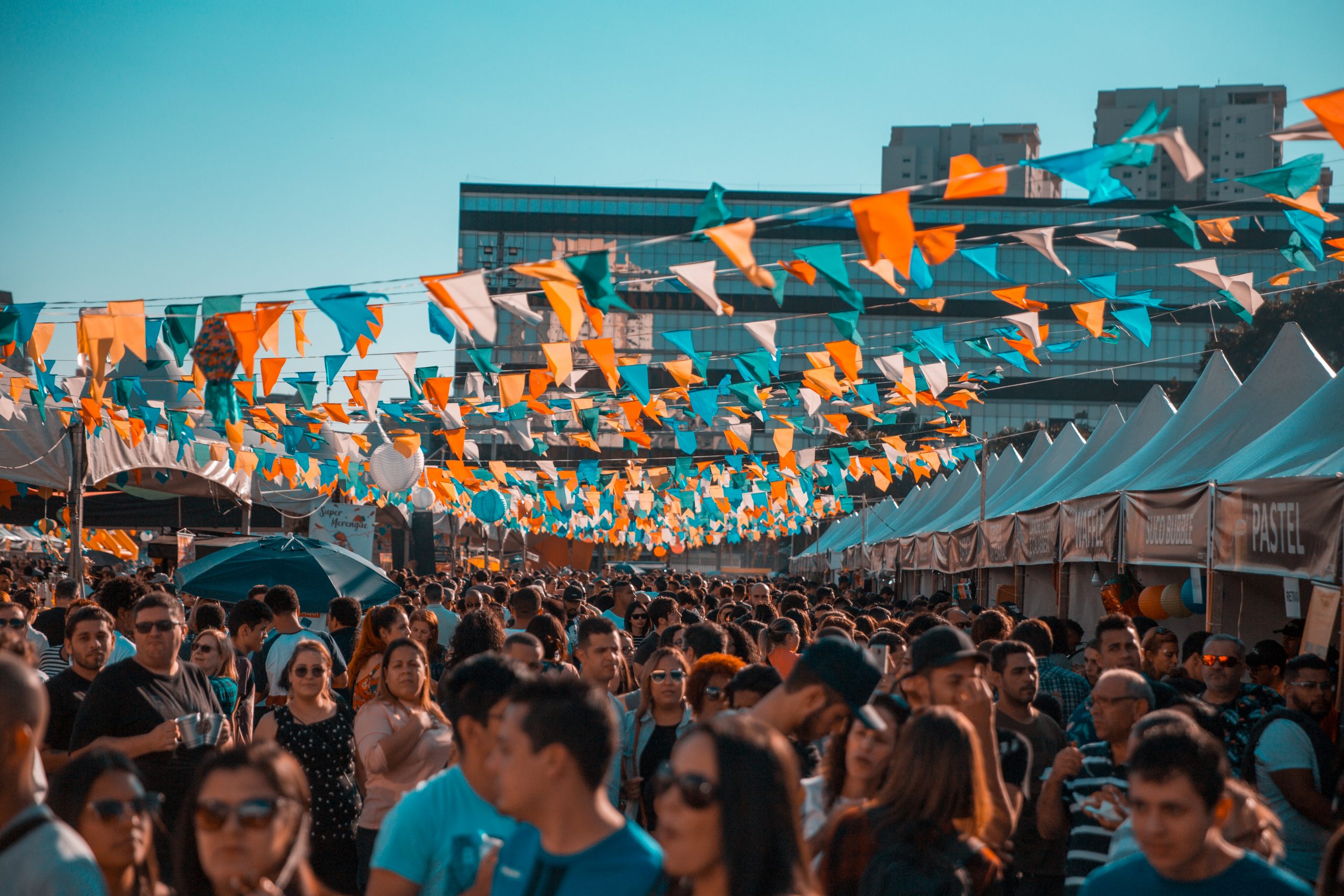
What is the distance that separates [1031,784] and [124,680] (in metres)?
4.08

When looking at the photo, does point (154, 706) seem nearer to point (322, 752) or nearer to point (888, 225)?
point (322, 752)

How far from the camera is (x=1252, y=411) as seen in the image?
1105 centimetres

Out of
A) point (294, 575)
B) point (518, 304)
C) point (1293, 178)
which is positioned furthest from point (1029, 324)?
point (294, 575)

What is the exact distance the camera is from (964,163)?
7.01 meters

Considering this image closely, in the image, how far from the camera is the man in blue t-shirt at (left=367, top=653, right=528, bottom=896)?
318 centimetres

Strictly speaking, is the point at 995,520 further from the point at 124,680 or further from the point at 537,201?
the point at 537,201

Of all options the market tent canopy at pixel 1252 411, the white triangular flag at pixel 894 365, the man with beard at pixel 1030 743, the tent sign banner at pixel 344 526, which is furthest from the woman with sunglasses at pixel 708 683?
the tent sign banner at pixel 344 526

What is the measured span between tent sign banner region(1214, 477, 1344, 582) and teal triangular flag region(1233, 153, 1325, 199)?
181 centimetres

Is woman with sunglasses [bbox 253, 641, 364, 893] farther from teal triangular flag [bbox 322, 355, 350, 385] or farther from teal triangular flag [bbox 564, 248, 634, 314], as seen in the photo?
teal triangular flag [bbox 322, 355, 350, 385]

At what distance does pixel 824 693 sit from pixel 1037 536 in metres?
11.4

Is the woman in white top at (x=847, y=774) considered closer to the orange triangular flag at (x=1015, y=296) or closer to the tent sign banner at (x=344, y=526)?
the orange triangular flag at (x=1015, y=296)

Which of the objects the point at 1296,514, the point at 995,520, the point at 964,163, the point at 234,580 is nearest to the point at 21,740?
the point at 964,163

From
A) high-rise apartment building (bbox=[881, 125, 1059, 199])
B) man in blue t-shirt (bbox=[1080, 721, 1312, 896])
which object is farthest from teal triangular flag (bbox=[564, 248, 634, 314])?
high-rise apartment building (bbox=[881, 125, 1059, 199])

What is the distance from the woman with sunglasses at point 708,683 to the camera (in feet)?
17.3
